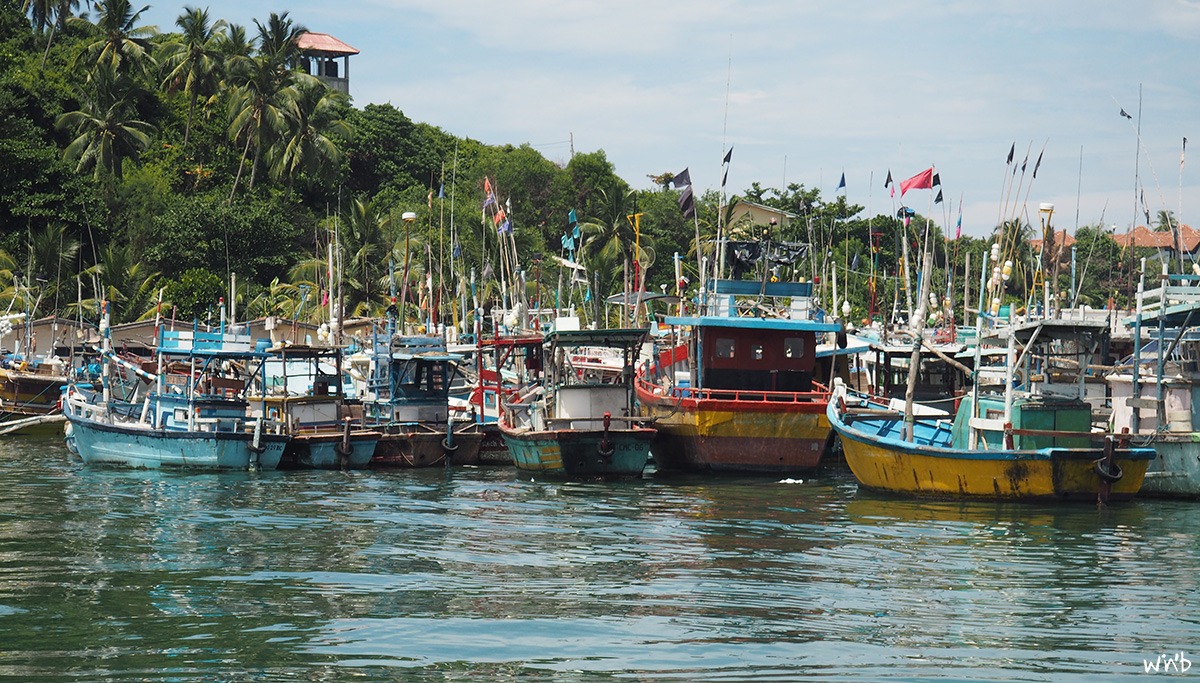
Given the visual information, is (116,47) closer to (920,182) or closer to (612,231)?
(612,231)

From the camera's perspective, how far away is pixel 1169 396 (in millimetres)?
27484

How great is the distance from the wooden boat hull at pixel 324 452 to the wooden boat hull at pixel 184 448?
64 centimetres

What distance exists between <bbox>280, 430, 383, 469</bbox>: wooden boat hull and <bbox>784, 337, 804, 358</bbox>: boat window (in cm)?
1018

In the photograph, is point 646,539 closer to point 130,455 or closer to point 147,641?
point 147,641

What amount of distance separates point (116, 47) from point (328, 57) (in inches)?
1175

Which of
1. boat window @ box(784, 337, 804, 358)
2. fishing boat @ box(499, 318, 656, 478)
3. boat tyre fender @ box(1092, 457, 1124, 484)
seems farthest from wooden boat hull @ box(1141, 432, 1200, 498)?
fishing boat @ box(499, 318, 656, 478)

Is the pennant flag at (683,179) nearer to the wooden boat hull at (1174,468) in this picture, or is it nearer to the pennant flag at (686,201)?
the pennant flag at (686,201)

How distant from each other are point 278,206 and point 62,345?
759 inches

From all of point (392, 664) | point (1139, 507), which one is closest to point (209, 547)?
point (392, 664)

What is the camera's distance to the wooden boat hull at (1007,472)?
2512 centimetres

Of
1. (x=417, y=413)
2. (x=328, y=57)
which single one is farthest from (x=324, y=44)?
(x=417, y=413)

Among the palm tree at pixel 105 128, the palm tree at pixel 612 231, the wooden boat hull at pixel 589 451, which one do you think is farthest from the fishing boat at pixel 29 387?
the palm tree at pixel 612 231

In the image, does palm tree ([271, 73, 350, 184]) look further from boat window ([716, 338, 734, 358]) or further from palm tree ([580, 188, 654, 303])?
boat window ([716, 338, 734, 358])

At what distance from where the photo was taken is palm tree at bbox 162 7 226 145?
226 ft
